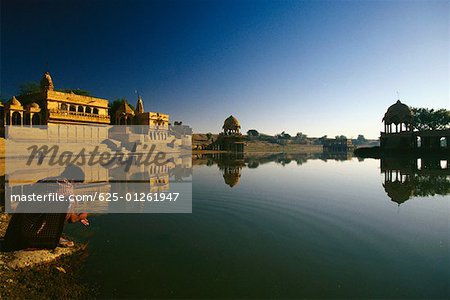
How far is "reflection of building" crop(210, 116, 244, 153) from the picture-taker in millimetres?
71812

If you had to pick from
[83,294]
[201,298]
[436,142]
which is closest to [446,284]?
[201,298]

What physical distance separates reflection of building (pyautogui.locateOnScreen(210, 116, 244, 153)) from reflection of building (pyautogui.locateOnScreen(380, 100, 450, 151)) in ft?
111

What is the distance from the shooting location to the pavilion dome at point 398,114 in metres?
47.1

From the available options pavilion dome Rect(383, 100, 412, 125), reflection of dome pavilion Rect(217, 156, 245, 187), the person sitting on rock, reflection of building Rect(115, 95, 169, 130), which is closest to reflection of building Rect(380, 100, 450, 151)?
pavilion dome Rect(383, 100, 412, 125)

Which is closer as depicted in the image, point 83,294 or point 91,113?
point 83,294

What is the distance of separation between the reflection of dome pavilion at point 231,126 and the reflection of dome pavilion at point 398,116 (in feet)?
114

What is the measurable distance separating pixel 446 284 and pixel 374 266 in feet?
3.61

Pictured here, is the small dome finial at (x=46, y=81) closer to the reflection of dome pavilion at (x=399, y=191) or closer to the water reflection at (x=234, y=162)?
the water reflection at (x=234, y=162)

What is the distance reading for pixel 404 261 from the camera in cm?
557

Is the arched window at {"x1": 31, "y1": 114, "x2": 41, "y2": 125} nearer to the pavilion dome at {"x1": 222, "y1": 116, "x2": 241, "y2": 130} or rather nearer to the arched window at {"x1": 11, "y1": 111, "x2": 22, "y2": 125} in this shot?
the arched window at {"x1": 11, "y1": 111, "x2": 22, "y2": 125}

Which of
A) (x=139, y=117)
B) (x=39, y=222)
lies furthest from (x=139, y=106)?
(x=39, y=222)

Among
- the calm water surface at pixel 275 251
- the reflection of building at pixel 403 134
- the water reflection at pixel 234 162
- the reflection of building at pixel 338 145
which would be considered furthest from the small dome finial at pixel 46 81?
the reflection of building at pixel 338 145

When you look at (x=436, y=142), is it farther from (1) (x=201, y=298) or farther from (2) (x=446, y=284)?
(1) (x=201, y=298)

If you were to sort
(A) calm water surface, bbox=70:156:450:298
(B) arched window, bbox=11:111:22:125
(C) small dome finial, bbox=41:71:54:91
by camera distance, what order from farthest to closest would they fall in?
(C) small dome finial, bbox=41:71:54:91 < (B) arched window, bbox=11:111:22:125 < (A) calm water surface, bbox=70:156:450:298
